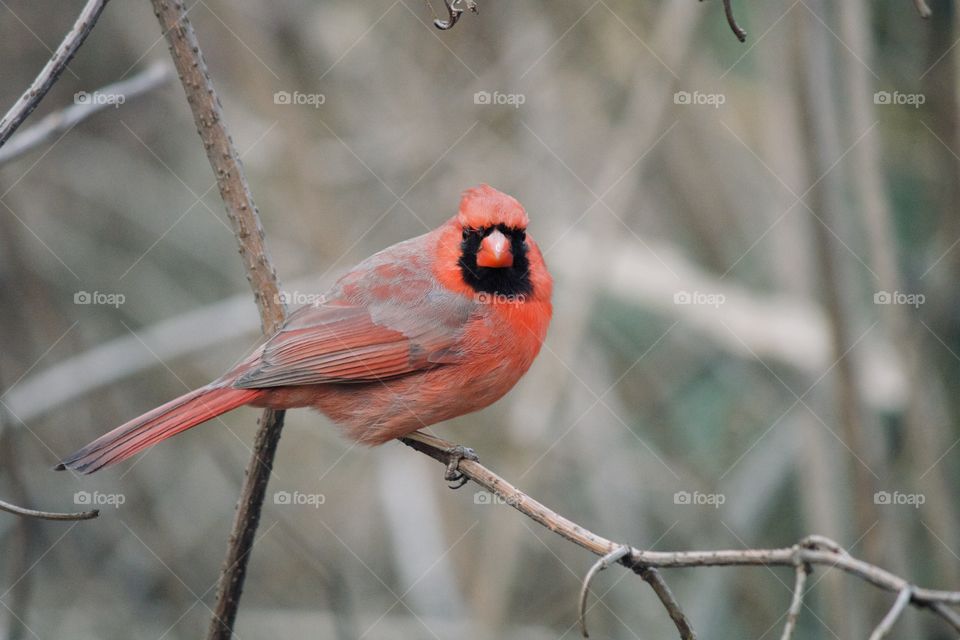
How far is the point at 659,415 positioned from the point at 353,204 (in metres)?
2.31

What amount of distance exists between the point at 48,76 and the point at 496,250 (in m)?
1.69

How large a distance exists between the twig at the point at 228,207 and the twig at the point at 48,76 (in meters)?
0.48

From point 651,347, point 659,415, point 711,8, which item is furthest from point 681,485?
point 711,8

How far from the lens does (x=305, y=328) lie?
→ 11.9ft

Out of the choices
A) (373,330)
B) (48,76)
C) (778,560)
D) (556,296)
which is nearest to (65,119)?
(48,76)

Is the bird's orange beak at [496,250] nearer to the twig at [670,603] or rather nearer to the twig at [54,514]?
the twig at [670,603]

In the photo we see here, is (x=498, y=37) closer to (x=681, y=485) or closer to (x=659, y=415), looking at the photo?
(x=659, y=415)

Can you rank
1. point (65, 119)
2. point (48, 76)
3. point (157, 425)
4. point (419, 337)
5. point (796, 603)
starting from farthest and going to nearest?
1. point (419, 337)
2. point (157, 425)
3. point (65, 119)
4. point (48, 76)
5. point (796, 603)

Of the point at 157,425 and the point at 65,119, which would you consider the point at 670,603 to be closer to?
the point at 157,425

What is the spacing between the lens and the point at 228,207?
9.39 feet

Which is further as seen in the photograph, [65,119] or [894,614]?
[65,119]

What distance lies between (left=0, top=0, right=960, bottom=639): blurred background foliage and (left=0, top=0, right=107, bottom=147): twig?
7.69 feet

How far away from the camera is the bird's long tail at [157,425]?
2885 millimetres

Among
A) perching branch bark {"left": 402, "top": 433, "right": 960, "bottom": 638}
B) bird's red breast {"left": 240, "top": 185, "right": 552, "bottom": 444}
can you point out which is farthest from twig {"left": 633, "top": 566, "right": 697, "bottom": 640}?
bird's red breast {"left": 240, "top": 185, "right": 552, "bottom": 444}
